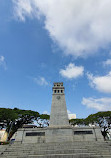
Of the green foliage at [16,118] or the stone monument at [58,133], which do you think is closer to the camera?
the stone monument at [58,133]

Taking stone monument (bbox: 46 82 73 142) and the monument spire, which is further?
the monument spire

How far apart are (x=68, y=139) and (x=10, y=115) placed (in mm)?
18548

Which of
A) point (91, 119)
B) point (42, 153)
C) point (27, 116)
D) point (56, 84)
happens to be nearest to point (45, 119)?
point (27, 116)

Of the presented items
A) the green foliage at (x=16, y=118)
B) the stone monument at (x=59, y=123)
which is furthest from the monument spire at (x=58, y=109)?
the green foliage at (x=16, y=118)

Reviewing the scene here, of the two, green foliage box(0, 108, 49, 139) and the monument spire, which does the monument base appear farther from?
green foliage box(0, 108, 49, 139)

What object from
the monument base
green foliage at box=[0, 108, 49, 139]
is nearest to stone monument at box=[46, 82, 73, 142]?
the monument base

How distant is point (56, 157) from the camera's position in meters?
12.3

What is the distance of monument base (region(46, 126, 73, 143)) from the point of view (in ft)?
66.3

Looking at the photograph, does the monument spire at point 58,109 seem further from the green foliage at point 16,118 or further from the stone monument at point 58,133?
the green foliage at point 16,118

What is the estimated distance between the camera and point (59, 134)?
20609mm

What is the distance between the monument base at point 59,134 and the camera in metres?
20.2

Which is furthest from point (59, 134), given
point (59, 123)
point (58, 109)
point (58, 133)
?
point (58, 109)

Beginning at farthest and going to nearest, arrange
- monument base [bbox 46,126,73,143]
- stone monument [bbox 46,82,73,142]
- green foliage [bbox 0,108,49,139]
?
green foliage [bbox 0,108,49,139] → stone monument [bbox 46,82,73,142] → monument base [bbox 46,126,73,143]

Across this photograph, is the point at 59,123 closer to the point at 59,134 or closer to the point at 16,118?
the point at 59,134
